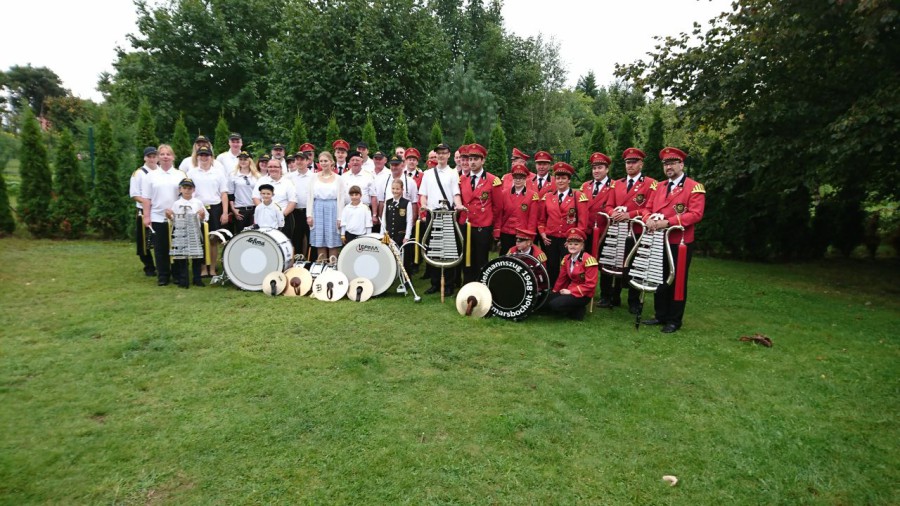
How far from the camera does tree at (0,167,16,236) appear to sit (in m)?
11.3

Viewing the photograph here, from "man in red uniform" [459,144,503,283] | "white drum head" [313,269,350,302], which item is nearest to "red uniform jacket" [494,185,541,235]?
"man in red uniform" [459,144,503,283]

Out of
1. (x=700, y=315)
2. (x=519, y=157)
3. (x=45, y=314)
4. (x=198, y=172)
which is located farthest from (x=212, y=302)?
(x=700, y=315)

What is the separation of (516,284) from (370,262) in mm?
2185

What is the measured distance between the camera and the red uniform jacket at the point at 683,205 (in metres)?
5.95

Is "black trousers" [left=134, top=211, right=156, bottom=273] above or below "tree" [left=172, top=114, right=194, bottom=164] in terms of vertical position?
below

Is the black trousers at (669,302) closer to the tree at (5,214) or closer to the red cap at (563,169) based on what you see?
the red cap at (563,169)

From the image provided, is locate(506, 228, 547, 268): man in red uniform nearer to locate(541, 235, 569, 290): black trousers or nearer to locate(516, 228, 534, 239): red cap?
locate(516, 228, 534, 239): red cap

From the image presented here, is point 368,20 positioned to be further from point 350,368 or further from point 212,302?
point 350,368

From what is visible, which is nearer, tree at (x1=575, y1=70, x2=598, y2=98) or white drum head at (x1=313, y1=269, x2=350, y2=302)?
white drum head at (x1=313, y1=269, x2=350, y2=302)

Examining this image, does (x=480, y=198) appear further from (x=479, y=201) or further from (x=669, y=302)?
(x=669, y=302)

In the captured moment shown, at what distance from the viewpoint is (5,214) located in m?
11.4

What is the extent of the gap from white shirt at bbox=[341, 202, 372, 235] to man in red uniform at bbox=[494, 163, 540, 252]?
1.96 metres

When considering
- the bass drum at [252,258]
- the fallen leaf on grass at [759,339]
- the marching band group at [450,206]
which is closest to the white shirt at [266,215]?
the marching band group at [450,206]

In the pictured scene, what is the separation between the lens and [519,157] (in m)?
8.02
